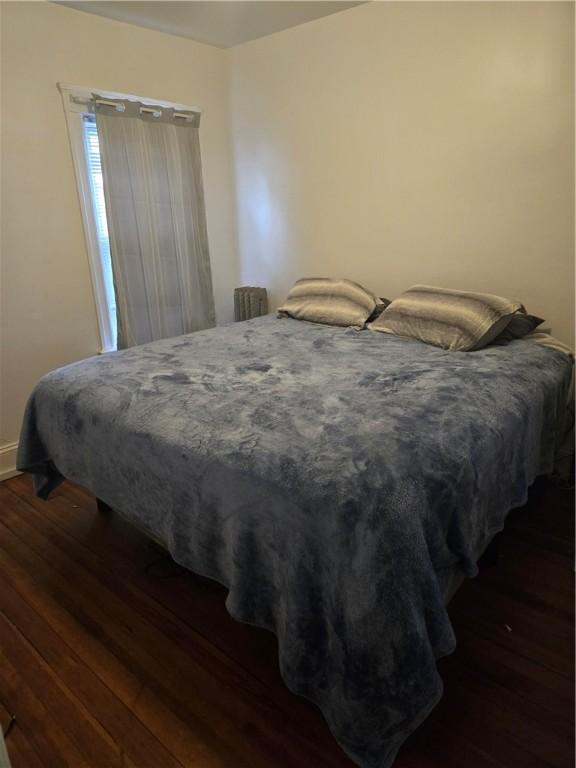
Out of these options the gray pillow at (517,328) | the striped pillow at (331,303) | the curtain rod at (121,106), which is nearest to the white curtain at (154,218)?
the curtain rod at (121,106)

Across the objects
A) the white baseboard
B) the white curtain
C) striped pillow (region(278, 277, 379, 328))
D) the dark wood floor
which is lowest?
the dark wood floor

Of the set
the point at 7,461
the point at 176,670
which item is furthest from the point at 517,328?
the point at 7,461

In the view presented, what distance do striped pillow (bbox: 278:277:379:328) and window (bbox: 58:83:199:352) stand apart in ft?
3.69

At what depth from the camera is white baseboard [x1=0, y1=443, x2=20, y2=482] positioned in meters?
2.71

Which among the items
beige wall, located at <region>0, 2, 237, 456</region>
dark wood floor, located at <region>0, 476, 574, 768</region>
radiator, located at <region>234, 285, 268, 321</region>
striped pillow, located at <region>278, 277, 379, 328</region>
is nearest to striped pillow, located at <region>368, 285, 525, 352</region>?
striped pillow, located at <region>278, 277, 379, 328</region>

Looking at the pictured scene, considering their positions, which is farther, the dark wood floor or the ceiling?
the ceiling

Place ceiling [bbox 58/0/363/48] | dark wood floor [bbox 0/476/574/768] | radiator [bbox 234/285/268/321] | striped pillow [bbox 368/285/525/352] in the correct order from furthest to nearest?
radiator [bbox 234/285/268/321] < ceiling [bbox 58/0/363/48] < striped pillow [bbox 368/285/525/352] < dark wood floor [bbox 0/476/574/768]

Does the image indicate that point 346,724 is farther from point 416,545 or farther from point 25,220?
point 25,220

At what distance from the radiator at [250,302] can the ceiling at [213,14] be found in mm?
1648

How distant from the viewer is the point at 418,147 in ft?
8.84

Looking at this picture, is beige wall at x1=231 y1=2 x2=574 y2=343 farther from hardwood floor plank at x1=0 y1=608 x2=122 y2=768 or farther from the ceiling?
hardwood floor plank at x1=0 y1=608 x2=122 y2=768

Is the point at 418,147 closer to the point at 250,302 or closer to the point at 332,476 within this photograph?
the point at 250,302

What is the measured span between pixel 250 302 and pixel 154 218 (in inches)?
34.8

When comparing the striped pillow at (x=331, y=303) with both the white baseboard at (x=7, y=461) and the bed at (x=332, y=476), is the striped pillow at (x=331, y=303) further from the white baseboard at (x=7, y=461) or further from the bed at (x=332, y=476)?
the white baseboard at (x=7, y=461)
